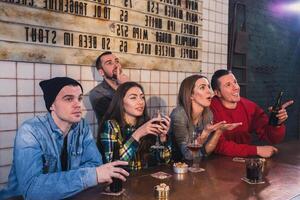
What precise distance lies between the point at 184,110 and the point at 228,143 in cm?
46

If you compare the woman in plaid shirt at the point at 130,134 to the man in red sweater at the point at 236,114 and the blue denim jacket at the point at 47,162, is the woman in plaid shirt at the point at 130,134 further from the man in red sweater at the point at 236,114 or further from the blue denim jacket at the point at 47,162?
the man in red sweater at the point at 236,114

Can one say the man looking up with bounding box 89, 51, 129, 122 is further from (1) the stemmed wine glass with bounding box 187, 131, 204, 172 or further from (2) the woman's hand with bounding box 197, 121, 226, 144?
(1) the stemmed wine glass with bounding box 187, 131, 204, 172

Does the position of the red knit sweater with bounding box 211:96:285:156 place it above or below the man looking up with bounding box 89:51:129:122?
below

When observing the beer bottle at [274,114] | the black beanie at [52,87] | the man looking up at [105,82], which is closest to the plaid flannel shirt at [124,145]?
the black beanie at [52,87]

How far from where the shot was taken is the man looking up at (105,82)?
3.07 metres

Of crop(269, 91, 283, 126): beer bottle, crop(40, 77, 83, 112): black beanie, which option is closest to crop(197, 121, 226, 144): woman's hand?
crop(269, 91, 283, 126): beer bottle

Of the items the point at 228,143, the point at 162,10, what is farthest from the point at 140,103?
the point at 162,10

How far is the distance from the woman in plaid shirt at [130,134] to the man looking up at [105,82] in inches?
20.2

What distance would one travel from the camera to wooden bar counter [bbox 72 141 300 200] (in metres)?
1.64

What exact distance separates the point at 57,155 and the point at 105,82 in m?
1.40

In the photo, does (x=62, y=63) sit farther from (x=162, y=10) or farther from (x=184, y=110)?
(x=162, y=10)

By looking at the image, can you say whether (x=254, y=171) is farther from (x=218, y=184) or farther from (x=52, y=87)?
(x=52, y=87)

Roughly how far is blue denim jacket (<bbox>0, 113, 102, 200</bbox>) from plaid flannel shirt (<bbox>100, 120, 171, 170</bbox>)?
267 millimetres

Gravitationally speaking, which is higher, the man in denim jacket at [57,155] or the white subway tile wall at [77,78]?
the white subway tile wall at [77,78]
